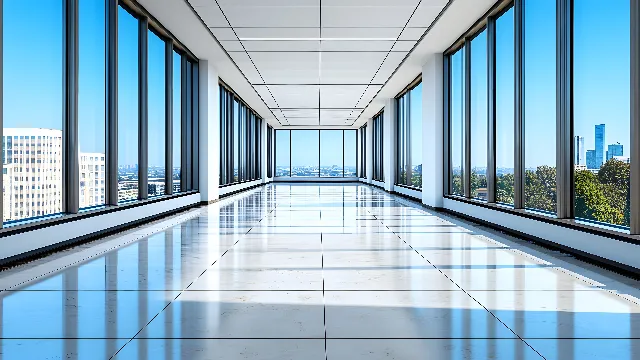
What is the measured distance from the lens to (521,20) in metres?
9.38

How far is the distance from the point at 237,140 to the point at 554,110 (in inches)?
693

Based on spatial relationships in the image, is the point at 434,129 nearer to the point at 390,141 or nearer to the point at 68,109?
the point at 68,109

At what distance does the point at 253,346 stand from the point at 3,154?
180 inches

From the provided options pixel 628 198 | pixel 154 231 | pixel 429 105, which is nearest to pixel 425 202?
pixel 429 105

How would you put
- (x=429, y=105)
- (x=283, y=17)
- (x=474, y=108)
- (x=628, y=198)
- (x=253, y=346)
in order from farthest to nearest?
(x=429, y=105)
(x=474, y=108)
(x=283, y=17)
(x=628, y=198)
(x=253, y=346)

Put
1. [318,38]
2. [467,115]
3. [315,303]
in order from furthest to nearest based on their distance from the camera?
[318,38] < [467,115] < [315,303]

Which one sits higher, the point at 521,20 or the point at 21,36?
the point at 521,20

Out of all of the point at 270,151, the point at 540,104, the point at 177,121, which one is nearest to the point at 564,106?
the point at 540,104

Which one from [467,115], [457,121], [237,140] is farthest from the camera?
[237,140]

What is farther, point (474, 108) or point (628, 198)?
point (474, 108)

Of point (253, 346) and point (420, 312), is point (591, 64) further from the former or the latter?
point (253, 346)

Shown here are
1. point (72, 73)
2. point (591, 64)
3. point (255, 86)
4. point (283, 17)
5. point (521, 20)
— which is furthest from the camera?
point (255, 86)

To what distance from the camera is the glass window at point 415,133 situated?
18344 millimetres

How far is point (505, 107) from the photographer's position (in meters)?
10.3
